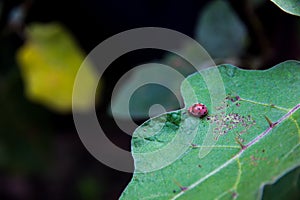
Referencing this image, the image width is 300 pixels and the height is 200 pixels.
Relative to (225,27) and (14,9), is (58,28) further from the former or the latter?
(225,27)

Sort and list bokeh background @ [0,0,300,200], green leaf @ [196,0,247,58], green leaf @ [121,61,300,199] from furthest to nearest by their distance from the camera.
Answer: bokeh background @ [0,0,300,200] < green leaf @ [196,0,247,58] < green leaf @ [121,61,300,199]

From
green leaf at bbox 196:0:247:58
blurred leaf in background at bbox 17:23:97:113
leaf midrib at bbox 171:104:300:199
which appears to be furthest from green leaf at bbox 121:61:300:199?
blurred leaf in background at bbox 17:23:97:113

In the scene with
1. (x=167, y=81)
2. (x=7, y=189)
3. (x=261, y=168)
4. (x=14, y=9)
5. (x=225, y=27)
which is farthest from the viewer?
(x=7, y=189)

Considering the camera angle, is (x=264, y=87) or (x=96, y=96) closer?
(x=264, y=87)

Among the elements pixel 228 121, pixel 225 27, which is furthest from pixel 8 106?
pixel 228 121

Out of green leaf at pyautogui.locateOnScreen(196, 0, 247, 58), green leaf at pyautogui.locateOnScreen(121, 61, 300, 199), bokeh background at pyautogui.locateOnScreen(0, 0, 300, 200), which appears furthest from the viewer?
bokeh background at pyautogui.locateOnScreen(0, 0, 300, 200)

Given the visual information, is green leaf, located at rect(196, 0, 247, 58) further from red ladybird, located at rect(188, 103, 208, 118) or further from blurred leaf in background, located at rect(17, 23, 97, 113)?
red ladybird, located at rect(188, 103, 208, 118)
